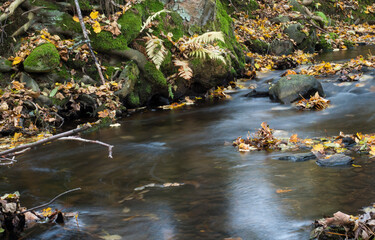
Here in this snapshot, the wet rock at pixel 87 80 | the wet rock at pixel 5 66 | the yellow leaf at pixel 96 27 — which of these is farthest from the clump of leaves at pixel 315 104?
the wet rock at pixel 5 66

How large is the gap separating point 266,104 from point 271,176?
447cm

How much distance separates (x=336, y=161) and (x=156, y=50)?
16.6 feet

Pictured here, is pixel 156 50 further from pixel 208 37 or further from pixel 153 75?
pixel 208 37

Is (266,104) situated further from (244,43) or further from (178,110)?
(244,43)

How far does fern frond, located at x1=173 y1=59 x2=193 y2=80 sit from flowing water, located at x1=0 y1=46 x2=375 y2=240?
2.00 metres

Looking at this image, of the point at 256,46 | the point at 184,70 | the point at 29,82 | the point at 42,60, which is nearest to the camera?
the point at 29,82

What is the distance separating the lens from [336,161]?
12.8 ft

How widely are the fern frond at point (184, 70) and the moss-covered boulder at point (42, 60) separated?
2514mm

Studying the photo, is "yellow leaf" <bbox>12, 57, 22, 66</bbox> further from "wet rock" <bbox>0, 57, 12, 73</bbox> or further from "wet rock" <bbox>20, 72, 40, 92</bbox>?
"wet rock" <bbox>20, 72, 40, 92</bbox>

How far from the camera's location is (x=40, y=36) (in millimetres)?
7480

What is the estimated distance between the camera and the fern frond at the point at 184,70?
321 inches

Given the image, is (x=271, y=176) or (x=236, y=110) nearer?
(x=271, y=176)

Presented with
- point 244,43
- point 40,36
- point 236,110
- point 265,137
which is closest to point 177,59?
point 236,110

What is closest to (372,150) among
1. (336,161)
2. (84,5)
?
(336,161)
